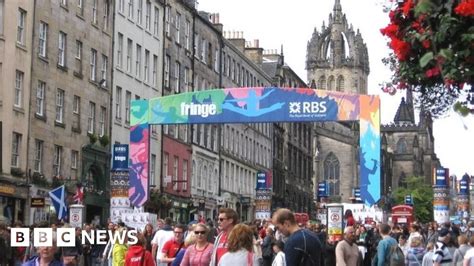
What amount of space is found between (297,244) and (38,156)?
2997cm

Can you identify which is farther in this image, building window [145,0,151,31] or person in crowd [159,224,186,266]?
building window [145,0,151,31]

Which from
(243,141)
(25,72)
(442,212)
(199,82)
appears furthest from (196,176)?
(25,72)

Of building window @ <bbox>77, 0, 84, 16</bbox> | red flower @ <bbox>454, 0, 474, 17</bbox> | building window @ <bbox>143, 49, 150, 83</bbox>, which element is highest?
building window @ <bbox>77, 0, 84, 16</bbox>

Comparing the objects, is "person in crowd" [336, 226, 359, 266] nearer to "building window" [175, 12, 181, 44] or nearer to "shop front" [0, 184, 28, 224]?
"shop front" [0, 184, 28, 224]

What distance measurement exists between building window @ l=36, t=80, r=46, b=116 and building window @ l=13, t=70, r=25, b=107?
1.35 metres

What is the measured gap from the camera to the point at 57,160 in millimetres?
41625

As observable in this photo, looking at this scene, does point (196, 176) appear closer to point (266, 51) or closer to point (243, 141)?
point (243, 141)

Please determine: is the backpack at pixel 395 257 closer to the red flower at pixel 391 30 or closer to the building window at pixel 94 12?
the red flower at pixel 391 30

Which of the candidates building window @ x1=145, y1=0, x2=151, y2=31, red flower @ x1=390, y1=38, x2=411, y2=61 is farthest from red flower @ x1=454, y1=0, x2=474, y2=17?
building window @ x1=145, y1=0, x2=151, y2=31

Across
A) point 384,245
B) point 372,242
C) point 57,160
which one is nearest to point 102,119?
point 57,160

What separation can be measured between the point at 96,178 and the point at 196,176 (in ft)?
51.9

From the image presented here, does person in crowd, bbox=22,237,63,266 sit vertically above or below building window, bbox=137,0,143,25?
below

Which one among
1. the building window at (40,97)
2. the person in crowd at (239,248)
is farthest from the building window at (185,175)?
the person in crowd at (239,248)

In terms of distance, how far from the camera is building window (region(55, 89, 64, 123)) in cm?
4191
